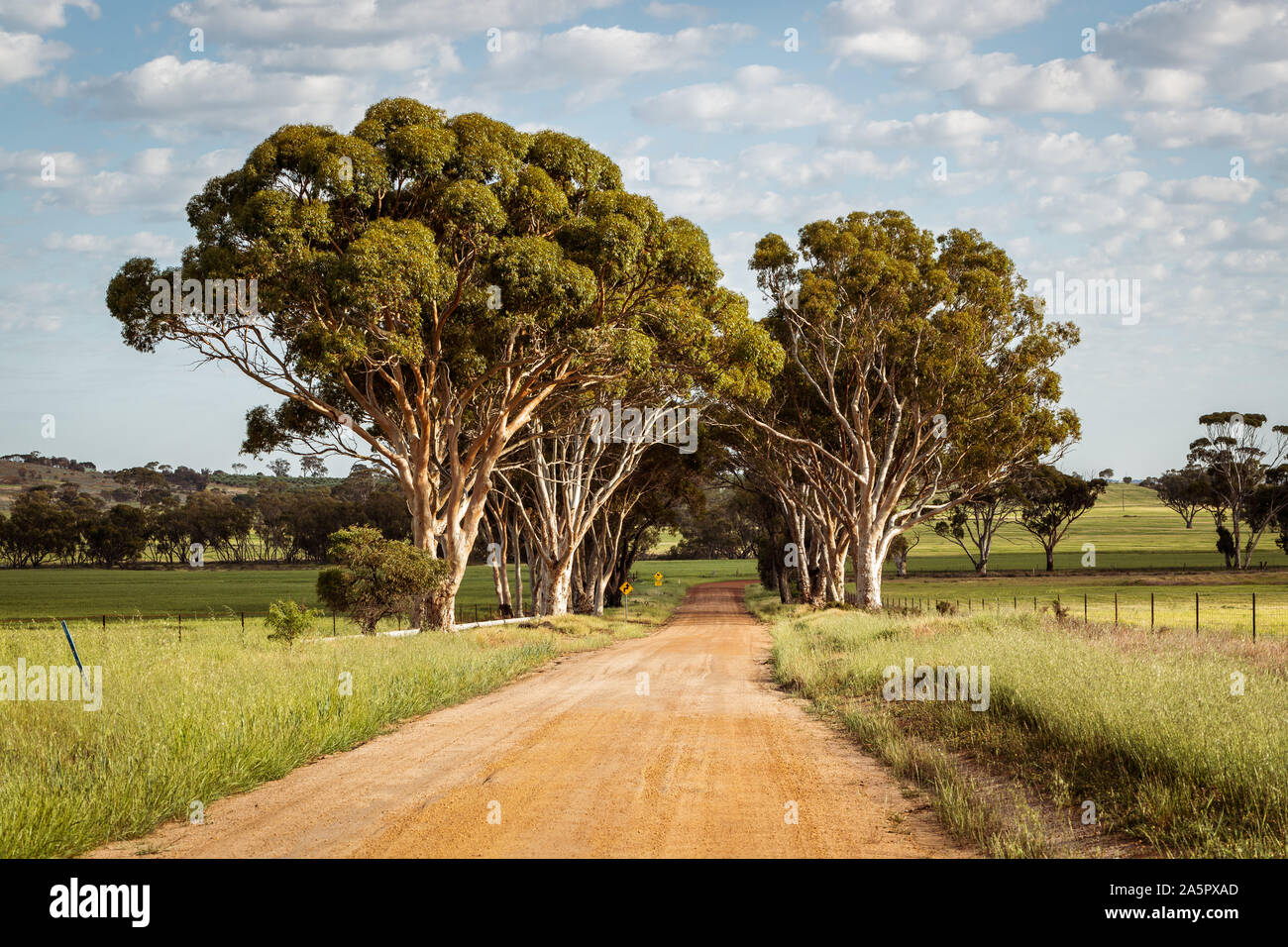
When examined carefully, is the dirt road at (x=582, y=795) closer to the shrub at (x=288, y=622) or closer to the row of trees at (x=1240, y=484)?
the shrub at (x=288, y=622)

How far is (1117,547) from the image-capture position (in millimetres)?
118250

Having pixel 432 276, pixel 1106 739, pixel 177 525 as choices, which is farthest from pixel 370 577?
pixel 177 525

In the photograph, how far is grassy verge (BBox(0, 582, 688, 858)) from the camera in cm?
737

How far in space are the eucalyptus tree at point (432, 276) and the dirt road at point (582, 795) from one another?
11042 mm

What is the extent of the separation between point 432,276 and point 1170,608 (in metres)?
41.7

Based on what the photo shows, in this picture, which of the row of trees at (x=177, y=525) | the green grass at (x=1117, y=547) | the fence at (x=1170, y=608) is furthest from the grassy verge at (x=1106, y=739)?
the green grass at (x=1117, y=547)

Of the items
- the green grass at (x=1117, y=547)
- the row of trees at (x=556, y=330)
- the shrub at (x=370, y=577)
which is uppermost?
the row of trees at (x=556, y=330)

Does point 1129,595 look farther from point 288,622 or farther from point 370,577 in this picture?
point 288,622

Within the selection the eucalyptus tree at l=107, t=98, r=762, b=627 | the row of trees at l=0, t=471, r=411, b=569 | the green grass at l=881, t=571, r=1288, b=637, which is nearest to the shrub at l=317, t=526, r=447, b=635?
the eucalyptus tree at l=107, t=98, r=762, b=627

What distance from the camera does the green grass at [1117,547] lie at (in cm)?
9788

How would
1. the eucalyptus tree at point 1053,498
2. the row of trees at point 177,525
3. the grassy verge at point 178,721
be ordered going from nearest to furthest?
the grassy verge at point 178,721, the eucalyptus tree at point 1053,498, the row of trees at point 177,525

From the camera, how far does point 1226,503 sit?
86750mm

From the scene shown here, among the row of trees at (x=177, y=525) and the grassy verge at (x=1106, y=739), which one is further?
the row of trees at (x=177, y=525)

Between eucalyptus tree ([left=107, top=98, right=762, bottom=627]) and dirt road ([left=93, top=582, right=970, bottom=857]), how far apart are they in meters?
11.0
